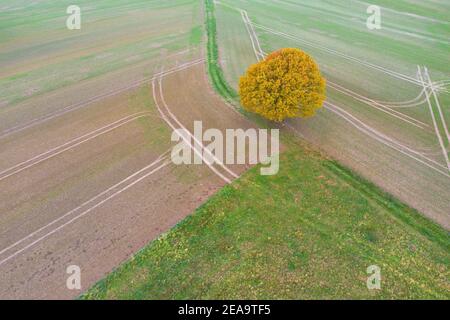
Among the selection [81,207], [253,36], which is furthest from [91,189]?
[253,36]

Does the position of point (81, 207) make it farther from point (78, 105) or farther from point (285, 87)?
point (285, 87)

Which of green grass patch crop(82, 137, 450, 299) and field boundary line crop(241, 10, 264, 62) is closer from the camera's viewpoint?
green grass patch crop(82, 137, 450, 299)

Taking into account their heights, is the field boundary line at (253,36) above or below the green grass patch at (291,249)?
above

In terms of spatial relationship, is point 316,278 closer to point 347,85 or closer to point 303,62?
point 303,62

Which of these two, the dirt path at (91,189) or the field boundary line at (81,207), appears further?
the field boundary line at (81,207)

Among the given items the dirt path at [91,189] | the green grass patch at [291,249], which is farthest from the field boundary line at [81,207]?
the green grass patch at [291,249]

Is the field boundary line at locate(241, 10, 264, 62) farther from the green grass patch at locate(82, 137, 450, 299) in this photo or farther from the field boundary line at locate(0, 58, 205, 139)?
the green grass patch at locate(82, 137, 450, 299)

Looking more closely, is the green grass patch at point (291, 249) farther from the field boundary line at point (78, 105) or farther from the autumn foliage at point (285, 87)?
the field boundary line at point (78, 105)

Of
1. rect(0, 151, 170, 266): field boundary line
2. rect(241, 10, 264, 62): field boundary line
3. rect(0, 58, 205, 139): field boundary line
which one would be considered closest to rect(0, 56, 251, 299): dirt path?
rect(0, 151, 170, 266): field boundary line
